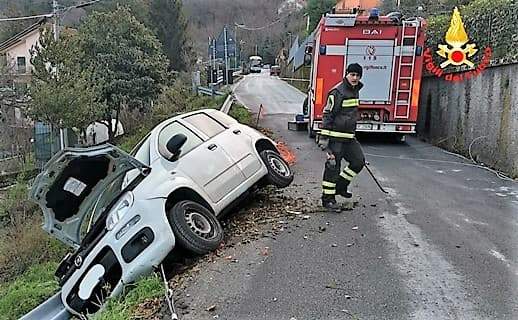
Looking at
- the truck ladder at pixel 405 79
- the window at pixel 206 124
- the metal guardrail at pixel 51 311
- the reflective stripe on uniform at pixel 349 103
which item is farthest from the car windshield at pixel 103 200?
the truck ladder at pixel 405 79

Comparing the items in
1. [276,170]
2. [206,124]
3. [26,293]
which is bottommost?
[26,293]

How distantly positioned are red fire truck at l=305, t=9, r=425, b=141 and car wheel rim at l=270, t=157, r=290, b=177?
16.4ft

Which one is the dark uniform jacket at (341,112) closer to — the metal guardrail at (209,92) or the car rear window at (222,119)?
the car rear window at (222,119)

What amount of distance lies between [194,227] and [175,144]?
1143mm

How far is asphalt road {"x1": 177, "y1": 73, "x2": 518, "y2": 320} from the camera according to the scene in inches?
178

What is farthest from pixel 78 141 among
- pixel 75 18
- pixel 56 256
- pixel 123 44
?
pixel 56 256

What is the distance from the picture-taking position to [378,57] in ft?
41.9

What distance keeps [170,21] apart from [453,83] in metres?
42.7

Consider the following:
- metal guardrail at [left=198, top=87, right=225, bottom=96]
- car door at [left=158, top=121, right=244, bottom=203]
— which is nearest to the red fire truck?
car door at [left=158, top=121, right=244, bottom=203]

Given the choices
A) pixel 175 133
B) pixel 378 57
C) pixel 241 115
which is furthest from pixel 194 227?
pixel 241 115

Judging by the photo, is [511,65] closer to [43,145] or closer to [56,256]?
[56,256]

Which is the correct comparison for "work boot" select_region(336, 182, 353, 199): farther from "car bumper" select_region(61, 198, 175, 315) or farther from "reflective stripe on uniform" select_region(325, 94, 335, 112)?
"car bumper" select_region(61, 198, 175, 315)

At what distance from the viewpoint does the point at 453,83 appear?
14.2 metres

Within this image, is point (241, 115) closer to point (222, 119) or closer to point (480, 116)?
point (480, 116)
